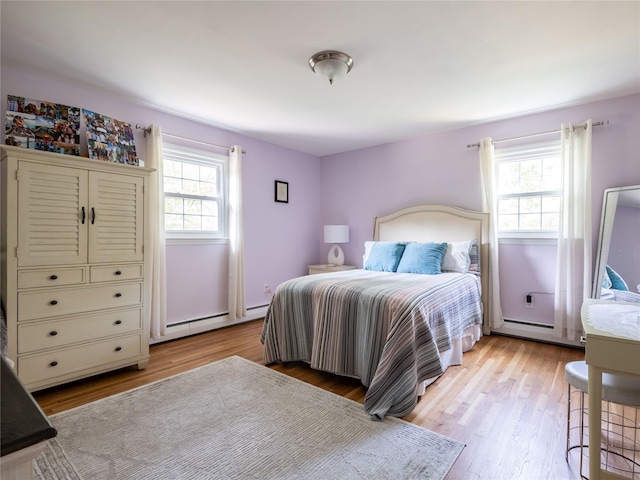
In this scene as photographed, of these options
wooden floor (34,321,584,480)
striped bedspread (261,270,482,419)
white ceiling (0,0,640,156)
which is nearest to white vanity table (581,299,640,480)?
wooden floor (34,321,584,480)

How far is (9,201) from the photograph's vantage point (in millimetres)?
2076

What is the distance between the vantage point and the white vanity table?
120 centimetres

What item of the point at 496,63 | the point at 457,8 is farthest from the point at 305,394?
the point at 496,63

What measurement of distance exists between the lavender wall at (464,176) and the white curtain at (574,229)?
4.8 inches

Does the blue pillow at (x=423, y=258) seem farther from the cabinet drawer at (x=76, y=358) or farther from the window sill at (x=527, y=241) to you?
the cabinet drawer at (x=76, y=358)

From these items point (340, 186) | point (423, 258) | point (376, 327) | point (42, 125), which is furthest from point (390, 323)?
point (340, 186)

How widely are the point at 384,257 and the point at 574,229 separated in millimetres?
1831

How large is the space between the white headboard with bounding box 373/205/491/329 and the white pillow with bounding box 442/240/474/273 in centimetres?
21

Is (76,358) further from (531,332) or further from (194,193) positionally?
(531,332)

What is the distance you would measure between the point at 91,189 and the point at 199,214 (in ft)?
→ 4.57

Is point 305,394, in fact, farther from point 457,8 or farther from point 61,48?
point 61,48

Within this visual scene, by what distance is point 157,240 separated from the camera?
10.5ft

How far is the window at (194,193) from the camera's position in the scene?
3.51m

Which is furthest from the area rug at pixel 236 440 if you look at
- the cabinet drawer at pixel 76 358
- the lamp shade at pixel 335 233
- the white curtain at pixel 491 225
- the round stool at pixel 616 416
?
the lamp shade at pixel 335 233
